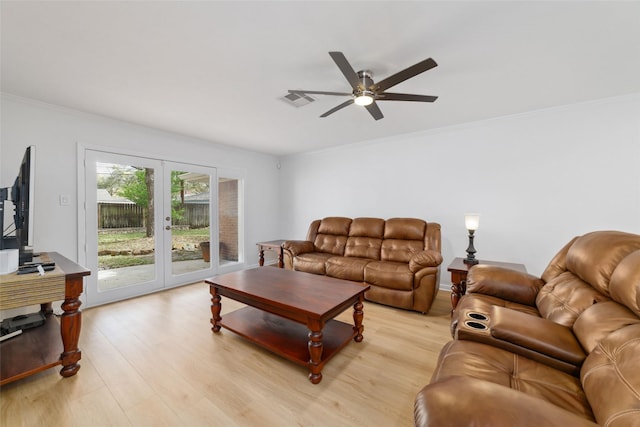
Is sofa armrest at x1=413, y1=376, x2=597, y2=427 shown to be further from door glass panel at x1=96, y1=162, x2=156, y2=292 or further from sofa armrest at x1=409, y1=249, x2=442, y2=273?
door glass panel at x1=96, y1=162, x2=156, y2=292

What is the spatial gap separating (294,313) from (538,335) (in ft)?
4.69

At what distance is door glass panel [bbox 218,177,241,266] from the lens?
4.56 meters

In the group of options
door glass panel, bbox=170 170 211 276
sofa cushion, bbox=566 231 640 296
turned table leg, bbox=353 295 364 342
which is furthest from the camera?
door glass panel, bbox=170 170 211 276

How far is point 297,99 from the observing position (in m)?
2.70

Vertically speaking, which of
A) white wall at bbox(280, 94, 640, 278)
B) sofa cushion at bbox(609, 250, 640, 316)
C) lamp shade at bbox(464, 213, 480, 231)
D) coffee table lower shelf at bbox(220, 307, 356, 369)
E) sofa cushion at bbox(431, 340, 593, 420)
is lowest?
coffee table lower shelf at bbox(220, 307, 356, 369)

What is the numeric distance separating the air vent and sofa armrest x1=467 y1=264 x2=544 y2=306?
2.35m

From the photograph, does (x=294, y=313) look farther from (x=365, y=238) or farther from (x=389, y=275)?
(x=365, y=238)

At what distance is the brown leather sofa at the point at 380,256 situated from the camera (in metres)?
2.88

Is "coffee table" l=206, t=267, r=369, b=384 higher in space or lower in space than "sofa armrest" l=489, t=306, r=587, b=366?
lower

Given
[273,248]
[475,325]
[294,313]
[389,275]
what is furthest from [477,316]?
[273,248]

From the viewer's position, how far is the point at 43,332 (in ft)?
6.86

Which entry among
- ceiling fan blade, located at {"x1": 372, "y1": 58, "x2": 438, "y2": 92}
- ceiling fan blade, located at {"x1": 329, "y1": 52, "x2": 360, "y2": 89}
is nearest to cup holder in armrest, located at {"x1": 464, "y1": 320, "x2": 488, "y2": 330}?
ceiling fan blade, located at {"x1": 372, "y1": 58, "x2": 438, "y2": 92}

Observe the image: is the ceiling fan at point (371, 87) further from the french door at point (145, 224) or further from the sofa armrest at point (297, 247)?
the french door at point (145, 224)

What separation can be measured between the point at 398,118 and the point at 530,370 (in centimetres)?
292
